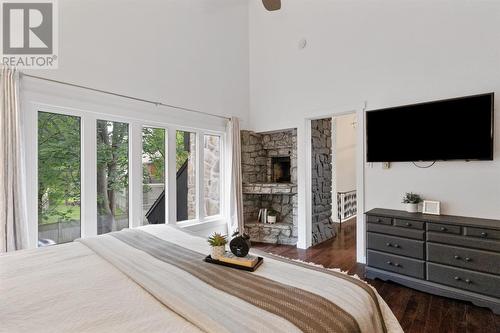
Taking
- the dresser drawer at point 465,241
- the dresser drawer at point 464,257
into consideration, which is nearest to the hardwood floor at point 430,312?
the dresser drawer at point 464,257

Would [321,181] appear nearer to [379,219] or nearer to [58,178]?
[379,219]

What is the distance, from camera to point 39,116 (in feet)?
9.07

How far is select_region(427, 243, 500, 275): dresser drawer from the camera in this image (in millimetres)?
2324

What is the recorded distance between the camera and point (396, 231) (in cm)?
288

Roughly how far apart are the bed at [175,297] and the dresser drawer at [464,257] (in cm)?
167

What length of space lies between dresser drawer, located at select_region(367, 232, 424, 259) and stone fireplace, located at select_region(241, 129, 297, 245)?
5.31 ft

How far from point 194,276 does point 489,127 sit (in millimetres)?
3117

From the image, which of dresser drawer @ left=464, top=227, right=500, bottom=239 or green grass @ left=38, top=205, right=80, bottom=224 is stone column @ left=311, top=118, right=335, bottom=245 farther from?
green grass @ left=38, top=205, right=80, bottom=224

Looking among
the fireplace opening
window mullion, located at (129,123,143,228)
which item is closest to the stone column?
the fireplace opening

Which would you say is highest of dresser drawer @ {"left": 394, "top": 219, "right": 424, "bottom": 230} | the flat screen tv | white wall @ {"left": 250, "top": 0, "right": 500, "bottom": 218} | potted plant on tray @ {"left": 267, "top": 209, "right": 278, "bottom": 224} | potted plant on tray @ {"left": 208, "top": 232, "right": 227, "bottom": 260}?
white wall @ {"left": 250, "top": 0, "right": 500, "bottom": 218}

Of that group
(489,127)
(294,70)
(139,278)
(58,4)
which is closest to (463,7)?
(489,127)

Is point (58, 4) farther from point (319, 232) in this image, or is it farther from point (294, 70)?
point (319, 232)

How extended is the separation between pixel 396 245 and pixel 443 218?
55cm

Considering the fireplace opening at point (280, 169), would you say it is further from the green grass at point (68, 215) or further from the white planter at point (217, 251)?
the white planter at point (217, 251)
